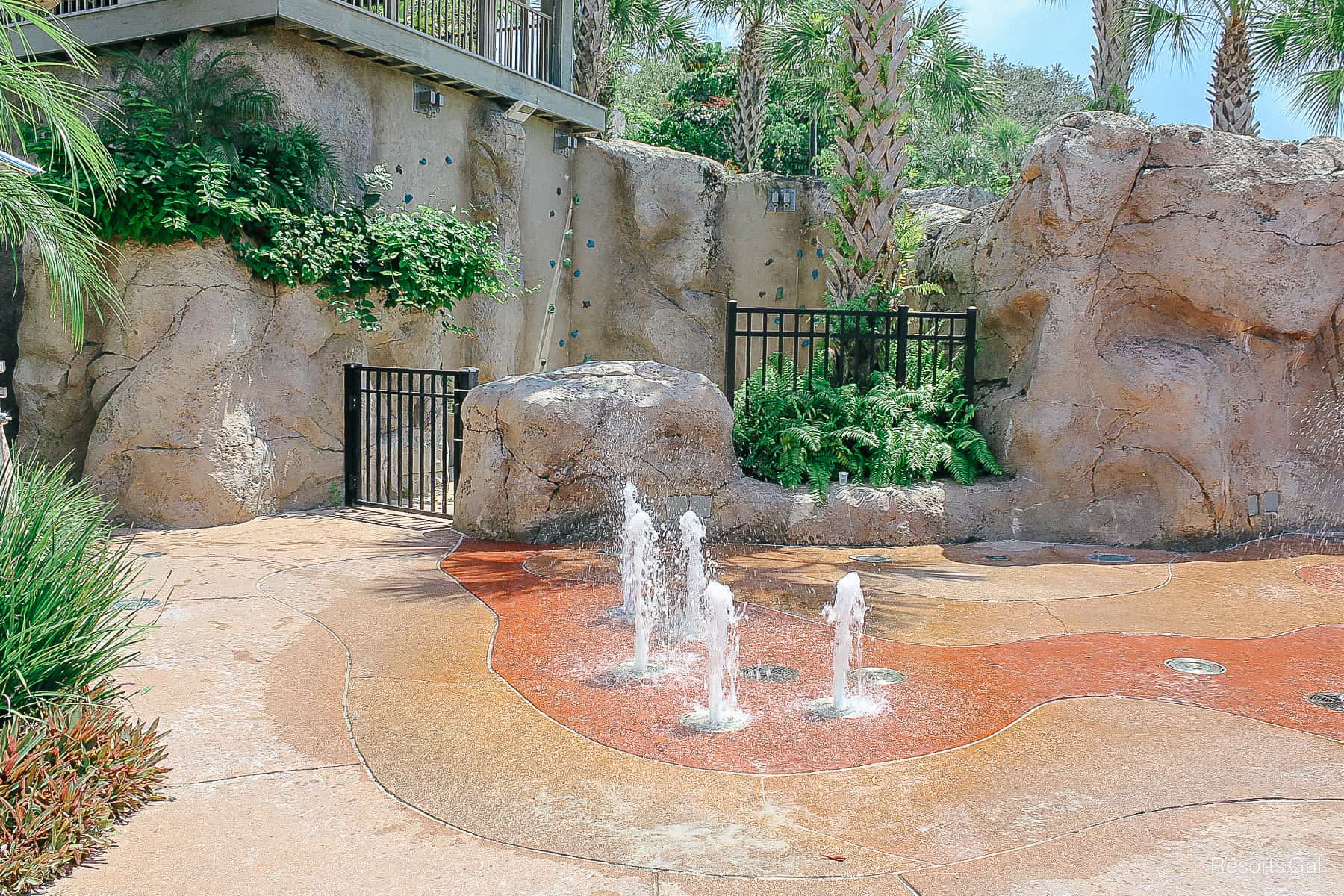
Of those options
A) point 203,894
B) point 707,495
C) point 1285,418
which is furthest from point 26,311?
point 1285,418

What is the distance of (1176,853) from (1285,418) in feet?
23.5

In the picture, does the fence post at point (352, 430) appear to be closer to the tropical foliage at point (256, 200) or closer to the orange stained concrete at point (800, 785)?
the tropical foliage at point (256, 200)

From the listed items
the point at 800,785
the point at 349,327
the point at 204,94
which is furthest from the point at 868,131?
the point at 800,785

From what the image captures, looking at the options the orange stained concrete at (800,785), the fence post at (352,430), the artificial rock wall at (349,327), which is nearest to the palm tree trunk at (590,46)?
the artificial rock wall at (349,327)

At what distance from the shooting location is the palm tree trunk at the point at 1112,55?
17.3 m

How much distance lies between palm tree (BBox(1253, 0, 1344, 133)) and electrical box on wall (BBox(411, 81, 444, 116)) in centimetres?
1156

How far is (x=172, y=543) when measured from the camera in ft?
27.8

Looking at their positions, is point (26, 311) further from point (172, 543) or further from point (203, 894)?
point (203, 894)

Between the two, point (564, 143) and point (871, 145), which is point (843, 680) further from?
point (564, 143)

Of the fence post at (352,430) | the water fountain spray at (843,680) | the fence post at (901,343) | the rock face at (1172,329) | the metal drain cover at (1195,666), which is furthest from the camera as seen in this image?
the fence post at (352,430)

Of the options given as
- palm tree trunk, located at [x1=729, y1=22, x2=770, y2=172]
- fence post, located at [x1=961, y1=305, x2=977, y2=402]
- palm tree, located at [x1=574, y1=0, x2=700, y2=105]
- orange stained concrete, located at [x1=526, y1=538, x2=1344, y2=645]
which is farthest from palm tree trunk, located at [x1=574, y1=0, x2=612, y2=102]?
orange stained concrete, located at [x1=526, y1=538, x2=1344, y2=645]

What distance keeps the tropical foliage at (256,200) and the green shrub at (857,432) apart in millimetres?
3624

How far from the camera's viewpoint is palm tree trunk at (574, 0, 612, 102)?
17391 millimetres

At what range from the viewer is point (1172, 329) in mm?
9203
